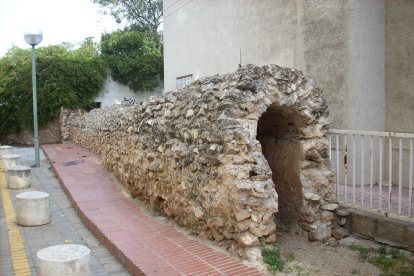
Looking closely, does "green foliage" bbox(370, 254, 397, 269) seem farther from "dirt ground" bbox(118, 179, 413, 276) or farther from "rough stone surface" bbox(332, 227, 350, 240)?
"rough stone surface" bbox(332, 227, 350, 240)

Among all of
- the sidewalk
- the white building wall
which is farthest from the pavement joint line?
the white building wall

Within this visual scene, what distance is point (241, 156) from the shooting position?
169 inches

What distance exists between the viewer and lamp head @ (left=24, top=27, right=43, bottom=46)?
1114cm

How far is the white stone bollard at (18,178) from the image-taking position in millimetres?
8844

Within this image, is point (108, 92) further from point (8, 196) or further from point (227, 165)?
point (227, 165)

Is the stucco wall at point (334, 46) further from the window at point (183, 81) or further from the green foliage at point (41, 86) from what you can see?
the green foliage at point (41, 86)

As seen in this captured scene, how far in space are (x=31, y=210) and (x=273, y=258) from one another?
14.1 ft

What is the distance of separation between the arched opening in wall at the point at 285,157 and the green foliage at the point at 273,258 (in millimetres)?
1198

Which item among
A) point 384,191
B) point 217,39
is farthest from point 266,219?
point 217,39

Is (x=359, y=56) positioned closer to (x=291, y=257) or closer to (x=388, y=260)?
(x=388, y=260)

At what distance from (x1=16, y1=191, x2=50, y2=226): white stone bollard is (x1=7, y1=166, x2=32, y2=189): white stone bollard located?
9.44ft

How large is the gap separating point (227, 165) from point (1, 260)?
3243 mm

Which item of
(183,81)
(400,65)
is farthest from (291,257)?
(183,81)

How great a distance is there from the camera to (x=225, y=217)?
4426 millimetres
